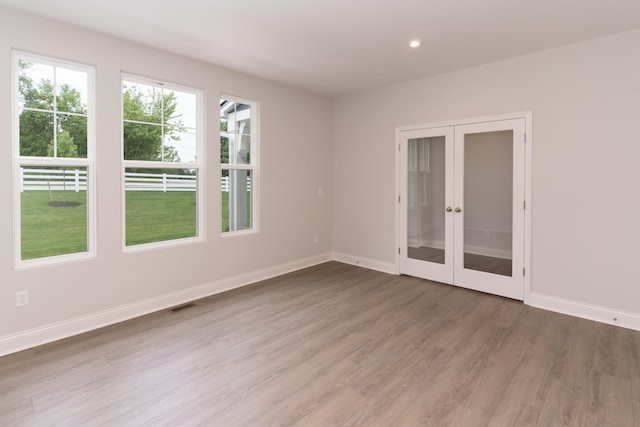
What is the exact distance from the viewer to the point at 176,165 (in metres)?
3.65

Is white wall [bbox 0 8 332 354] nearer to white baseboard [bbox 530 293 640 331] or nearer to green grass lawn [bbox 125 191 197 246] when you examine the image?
green grass lawn [bbox 125 191 197 246]

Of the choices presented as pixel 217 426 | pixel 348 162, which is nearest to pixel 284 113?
pixel 348 162

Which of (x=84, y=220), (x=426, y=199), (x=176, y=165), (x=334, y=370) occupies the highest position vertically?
(x=176, y=165)

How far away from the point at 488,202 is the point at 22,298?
475 centimetres

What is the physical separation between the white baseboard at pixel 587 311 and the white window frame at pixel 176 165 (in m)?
3.90

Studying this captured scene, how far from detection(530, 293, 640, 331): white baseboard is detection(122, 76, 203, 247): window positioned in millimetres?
3947

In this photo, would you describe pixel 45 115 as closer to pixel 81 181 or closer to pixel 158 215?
pixel 81 181

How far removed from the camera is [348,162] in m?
5.35

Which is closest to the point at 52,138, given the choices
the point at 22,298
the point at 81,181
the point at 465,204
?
the point at 81,181

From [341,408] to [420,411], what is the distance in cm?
47

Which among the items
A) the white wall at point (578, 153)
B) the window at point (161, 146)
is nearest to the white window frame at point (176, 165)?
the window at point (161, 146)

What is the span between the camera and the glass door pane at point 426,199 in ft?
14.2

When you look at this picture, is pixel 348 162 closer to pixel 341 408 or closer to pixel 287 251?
pixel 287 251

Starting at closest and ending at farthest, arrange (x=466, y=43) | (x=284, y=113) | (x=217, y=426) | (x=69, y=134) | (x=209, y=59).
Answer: (x=217, y=426), (x=69, y=134), (x=466, y=43), (x=209, y=59), (x=284, y=113)
